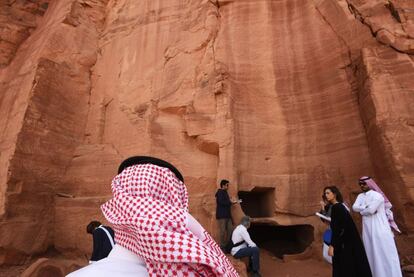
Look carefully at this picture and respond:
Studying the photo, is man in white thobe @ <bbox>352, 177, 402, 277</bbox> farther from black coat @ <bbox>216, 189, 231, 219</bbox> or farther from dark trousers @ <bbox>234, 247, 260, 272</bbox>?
black coat @ <bbox>216, 189, 231, 219</bbox>

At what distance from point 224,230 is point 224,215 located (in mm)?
291

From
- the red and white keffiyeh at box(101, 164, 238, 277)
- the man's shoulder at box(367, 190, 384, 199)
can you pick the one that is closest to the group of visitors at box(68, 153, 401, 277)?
the red and white keffiyeh at box(101, 164, 238, 277)

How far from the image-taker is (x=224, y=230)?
6.25 meters

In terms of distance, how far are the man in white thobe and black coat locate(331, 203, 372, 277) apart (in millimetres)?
681

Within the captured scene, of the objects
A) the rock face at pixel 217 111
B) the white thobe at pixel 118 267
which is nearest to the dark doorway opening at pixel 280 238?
the rock face at pixel 217 111

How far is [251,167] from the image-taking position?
7316 mm

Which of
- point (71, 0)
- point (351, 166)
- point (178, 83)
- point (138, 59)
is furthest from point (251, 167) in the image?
point (71, 0)

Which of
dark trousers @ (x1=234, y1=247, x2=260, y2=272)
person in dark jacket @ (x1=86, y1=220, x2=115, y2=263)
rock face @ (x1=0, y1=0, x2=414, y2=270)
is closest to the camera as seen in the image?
person in dark jacket @ (x1=86, y1=220, x2=115, y2=263)

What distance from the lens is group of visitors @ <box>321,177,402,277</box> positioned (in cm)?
365

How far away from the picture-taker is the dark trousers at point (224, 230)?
245 inches

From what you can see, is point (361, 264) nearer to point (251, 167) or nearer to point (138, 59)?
point (251, 167)

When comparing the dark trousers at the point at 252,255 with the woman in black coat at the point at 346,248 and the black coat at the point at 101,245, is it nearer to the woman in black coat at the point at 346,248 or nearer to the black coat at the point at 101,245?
the woman in black coat at the point at 346,248

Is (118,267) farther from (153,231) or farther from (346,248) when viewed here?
(346,248)

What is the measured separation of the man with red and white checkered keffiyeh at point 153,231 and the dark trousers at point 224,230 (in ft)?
15.6
